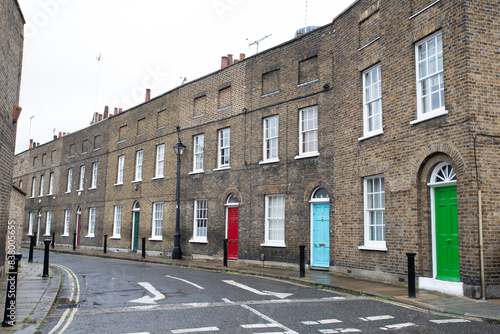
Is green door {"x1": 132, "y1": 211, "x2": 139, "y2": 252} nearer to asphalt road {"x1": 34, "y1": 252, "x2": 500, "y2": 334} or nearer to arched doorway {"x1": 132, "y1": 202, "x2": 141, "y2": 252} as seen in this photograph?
arched doorway {"x1": 132, "y1": 202, "x2": 141, "y2": 252}

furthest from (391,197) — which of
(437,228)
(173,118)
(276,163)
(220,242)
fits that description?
(173,118)

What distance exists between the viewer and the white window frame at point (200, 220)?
21.7m

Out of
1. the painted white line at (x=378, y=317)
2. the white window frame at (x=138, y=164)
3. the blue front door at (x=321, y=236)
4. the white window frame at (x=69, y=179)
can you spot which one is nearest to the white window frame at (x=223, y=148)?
the blue front door at (x=321, y=236)

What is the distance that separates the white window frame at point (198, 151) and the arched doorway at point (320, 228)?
765 cm

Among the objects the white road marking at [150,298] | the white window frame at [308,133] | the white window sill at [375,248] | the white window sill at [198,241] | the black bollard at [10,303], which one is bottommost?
the white road marking at [150,298]

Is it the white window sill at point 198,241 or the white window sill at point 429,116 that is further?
the white window sill at point 198,241

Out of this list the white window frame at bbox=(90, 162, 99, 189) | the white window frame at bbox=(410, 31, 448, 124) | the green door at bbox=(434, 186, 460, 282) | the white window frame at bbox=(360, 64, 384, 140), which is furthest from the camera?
the white window frame at bbox=(90, 162, 99, 189)

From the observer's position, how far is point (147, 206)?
2586cm

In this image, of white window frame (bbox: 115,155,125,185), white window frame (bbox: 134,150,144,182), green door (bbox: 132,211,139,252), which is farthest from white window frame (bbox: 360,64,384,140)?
white window frame (bbox: 115,155,125,185)

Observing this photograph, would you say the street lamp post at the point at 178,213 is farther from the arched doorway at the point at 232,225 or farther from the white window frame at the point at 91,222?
the white window frame at the point at 91,222

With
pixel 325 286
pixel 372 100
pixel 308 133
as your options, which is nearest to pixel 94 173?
pixel 308 133

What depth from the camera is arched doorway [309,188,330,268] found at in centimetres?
1578

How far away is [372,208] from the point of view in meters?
13.7

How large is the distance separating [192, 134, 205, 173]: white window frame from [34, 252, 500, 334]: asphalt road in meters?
10.3
